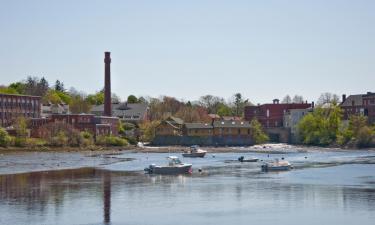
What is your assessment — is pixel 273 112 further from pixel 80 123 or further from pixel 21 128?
pixel 21 128

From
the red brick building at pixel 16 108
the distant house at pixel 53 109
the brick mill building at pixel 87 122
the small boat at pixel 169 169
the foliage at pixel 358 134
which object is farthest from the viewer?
the distant house at pixel 53 109

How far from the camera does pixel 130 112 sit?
645 feet

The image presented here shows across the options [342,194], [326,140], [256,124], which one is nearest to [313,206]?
[342,194]

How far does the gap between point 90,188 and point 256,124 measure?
117 m

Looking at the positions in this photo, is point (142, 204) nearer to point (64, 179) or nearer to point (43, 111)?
point (64, 179)

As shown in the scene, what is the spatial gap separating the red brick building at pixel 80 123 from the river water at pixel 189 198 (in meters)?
70.4

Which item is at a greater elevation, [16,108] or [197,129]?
[16,108]

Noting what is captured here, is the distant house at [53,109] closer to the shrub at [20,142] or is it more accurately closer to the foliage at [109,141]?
the foliage at [109,141]

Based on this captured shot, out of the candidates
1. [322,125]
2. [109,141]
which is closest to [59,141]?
[109,141]

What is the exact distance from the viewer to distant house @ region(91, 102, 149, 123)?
19338cm

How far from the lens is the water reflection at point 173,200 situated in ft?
143

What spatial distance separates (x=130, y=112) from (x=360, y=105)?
68.4m

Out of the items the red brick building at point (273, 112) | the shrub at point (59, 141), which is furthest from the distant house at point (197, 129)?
the shrub at point (59, 141)

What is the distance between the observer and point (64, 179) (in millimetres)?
71188
